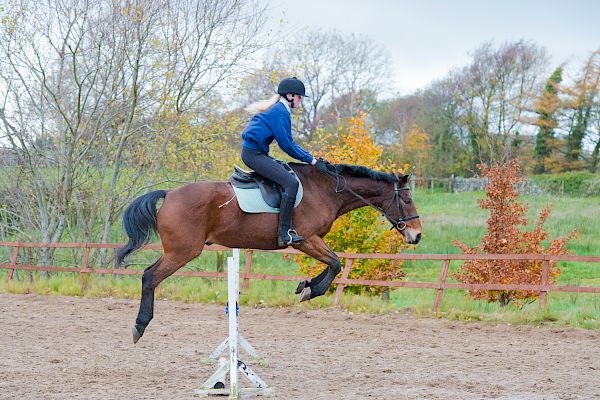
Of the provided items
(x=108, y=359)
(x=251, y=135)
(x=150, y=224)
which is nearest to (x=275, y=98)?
(x=251, y=135)

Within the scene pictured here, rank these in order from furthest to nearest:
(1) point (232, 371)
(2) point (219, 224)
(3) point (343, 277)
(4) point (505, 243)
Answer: (3) point (343, 277), (4) point (505, 243), (2) point (219, 224), (1) point (232, 371)

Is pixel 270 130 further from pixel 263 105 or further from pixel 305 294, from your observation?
pixel 305 294

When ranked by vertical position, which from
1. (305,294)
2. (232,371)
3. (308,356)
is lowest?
(308,356)

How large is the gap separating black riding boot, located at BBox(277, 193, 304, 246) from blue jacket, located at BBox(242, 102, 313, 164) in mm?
557

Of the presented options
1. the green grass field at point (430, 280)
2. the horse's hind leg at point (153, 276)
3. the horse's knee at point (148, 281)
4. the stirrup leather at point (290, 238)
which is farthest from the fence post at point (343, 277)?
the horse's knee at point (148, 281)

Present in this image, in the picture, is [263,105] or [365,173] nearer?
[263,105]

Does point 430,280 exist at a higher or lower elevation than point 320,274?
lower

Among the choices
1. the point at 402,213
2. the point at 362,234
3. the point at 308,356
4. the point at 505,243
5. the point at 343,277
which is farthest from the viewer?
the point at 362,234

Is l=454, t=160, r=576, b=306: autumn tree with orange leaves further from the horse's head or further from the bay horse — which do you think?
the bay horse

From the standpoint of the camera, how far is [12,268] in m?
16.6

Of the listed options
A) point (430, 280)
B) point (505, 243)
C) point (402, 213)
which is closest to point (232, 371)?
point (402, 213)

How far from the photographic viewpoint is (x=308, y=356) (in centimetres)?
831

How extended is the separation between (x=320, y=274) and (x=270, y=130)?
1579 mm

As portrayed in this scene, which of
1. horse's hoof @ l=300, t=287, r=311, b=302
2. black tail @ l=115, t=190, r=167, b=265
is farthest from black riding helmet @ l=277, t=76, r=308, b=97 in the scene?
horse's hoof @ l=300, t=287, r=311, b=302
